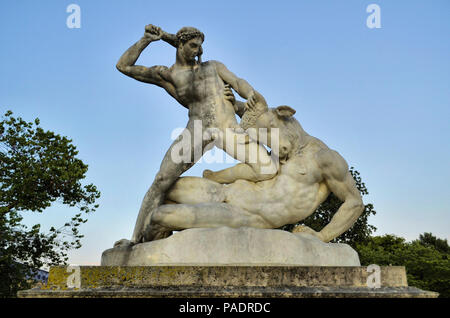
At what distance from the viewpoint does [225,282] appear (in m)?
4.64

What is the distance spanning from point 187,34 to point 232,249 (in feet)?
10.2

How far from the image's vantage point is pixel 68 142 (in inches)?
704

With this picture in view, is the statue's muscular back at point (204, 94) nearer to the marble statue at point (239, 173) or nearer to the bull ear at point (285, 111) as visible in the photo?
the marble statue at point (239, 173)

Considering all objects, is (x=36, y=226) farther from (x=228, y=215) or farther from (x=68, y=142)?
(x=228, y=215)

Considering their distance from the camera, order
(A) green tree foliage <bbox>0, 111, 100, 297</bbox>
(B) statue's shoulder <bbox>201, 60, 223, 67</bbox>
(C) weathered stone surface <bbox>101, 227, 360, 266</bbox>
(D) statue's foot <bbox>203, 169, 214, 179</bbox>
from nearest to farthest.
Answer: (C) weathered stone surface <bbox>101, 227, 360, 266</bbox> → (D) statue's foot <bbox>203, 169, 214, 179</bbox> → (B) statue's shoulder <bbox>201, 60, 223, 67</bbox> → (A) green tree foliage <bbox>0, 111, 100, 297</bbox>

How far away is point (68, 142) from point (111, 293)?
562 inches

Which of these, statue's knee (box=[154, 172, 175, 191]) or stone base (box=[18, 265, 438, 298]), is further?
statue's knee (box=[154, 172, 175, 191])

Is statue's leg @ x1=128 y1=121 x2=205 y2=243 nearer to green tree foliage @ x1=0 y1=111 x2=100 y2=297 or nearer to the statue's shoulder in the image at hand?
the statue's shoulder

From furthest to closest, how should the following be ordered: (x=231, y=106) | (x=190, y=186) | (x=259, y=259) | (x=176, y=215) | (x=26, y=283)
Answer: (x=26, y=283) < (x=231, y=106) < (x=190, y=186) < (x=176, y=215) < (x=259, y=259)

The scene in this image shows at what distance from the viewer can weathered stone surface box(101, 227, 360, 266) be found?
5.17 metres

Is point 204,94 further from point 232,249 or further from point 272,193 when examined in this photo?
point 232,249

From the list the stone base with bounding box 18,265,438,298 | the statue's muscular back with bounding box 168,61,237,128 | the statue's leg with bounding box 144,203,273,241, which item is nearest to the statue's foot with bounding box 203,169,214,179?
the statue's muscular back with bounding box 168,61,237,128

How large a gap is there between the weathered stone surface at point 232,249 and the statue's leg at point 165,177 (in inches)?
31.1
